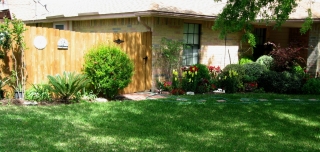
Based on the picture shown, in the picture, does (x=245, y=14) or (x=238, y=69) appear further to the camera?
(x=238, y=69)

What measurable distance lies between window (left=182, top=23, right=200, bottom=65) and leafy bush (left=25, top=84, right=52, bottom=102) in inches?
211

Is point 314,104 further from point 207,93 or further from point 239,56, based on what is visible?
point 239,56

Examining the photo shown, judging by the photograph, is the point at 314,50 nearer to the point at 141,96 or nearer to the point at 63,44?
the point at 141,96

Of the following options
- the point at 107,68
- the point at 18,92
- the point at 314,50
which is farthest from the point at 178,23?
the point at 314,50

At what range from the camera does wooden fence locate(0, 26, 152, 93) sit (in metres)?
9.16

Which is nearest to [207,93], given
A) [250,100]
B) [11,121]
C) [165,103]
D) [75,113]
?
[250,100]

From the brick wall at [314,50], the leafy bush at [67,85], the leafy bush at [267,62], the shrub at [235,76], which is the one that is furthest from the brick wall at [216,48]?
the leafy bush at [67,85]

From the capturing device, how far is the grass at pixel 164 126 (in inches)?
216

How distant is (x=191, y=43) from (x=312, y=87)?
4.59 m

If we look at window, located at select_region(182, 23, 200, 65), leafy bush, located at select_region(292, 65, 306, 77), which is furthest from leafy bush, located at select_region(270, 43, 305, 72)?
window, located at select_region(182, 23, 200, 65)

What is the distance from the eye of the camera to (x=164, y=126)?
6.77 metres

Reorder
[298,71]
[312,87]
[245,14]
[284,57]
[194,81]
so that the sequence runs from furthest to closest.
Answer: [298,71], [284,57], [312,87], [194,81], [245,14]

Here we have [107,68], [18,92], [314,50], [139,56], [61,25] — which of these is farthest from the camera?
[61,25]

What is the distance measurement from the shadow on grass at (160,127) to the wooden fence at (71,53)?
164 cm
